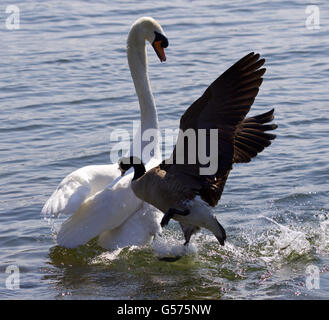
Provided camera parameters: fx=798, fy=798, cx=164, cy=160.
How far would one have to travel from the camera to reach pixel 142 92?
7.32m

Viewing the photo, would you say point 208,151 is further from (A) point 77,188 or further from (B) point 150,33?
(B) point 150,33

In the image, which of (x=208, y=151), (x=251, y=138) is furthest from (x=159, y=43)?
(x=208, y=151)

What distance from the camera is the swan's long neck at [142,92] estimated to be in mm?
6855

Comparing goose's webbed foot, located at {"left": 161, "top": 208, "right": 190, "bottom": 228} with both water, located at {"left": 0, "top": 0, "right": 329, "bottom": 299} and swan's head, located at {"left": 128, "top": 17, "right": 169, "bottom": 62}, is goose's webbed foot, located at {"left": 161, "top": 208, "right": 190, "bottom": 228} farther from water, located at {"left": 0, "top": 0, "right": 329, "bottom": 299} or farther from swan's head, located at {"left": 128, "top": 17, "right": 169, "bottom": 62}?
swan's head, located at {"left": 128, "top": 17, "right": 169, "bottom": 62}

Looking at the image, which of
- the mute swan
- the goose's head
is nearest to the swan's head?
the mute swan

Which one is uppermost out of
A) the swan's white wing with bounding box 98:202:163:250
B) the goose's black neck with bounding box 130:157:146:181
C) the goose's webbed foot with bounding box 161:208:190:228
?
the goose's black neck with bounding box 130:157:146:181

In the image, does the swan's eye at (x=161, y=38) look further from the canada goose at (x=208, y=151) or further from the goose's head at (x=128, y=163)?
the goose's head at (x=128, y=163)

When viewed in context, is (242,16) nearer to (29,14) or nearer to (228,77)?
(29,14)

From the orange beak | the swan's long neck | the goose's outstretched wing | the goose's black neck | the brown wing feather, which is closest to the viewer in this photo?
the goose's outstretched wing

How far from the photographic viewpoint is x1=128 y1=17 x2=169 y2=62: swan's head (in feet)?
23.8

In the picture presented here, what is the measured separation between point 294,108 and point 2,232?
14.1 feet

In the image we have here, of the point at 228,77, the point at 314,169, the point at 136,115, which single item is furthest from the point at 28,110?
the point at 228,77

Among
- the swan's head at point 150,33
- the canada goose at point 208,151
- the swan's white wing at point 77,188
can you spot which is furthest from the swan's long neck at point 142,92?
the canada goose at point 208,151

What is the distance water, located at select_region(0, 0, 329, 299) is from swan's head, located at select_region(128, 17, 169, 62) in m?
1.62
